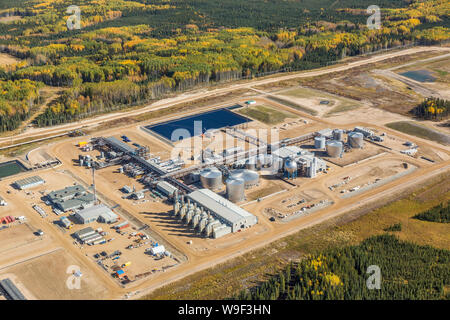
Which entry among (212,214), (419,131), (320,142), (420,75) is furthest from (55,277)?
(420,75)

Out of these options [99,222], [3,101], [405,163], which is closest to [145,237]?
[99,222]

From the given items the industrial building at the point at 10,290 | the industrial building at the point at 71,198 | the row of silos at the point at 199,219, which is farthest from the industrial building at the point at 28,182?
the industrial building at the point at 10,290

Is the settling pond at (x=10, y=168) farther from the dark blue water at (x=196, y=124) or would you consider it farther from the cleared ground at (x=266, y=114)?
the cleared ground at (x=266, y=114)

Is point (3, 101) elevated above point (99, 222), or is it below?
above

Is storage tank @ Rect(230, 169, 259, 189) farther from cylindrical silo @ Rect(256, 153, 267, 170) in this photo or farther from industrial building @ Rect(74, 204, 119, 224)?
industrial building @ Rect(74, 204, 119, 224)

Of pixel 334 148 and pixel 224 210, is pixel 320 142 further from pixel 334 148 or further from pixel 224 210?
pixel 224 210

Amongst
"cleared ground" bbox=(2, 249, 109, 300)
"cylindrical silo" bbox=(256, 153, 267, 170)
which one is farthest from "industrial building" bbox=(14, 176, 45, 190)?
"cylindrical silo" bbox=(256, 153, 267, 170)

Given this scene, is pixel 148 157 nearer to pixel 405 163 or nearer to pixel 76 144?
pixel 76 144
